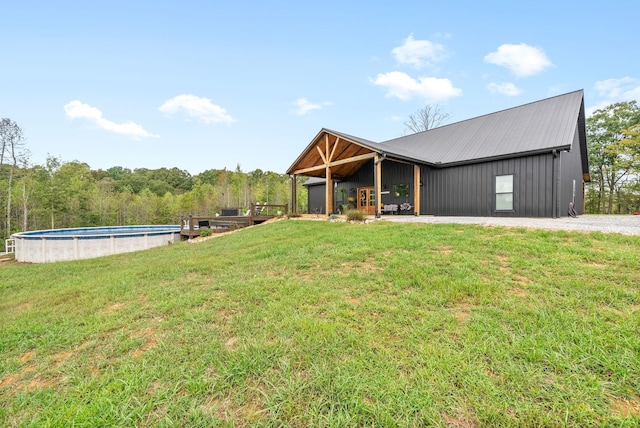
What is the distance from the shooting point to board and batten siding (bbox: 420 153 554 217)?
8.73 meters

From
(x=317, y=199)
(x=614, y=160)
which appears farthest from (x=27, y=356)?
(x=614, y=160)

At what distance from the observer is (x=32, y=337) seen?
276cm

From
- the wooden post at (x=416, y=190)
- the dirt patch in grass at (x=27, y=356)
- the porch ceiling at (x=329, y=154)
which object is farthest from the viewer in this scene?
the wooden post at (x=416, y=190)

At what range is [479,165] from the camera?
1009cm

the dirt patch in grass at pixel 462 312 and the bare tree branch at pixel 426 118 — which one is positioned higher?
the bare tree branch at pixel 426 118

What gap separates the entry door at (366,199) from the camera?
13.6 metres

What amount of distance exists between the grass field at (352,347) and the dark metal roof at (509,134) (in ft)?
20.6

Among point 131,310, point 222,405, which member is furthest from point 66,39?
point 222,405

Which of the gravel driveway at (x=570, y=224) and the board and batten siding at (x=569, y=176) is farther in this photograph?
the board and batten siding at (x=569, y=176)

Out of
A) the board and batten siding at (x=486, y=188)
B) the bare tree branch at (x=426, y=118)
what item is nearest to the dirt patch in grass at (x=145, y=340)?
the board and batten siding at (x=486, y=188)

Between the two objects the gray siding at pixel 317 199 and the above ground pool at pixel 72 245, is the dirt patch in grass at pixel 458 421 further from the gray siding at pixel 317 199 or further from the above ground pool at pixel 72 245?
the gray siding at pixel 317 199

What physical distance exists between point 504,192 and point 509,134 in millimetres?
2668

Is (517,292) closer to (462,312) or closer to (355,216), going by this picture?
(462,312)

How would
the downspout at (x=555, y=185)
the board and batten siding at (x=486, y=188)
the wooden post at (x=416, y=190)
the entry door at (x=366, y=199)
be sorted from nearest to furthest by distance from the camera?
1. the downspout at (x=555, y=185)
2. the board and batten siding at (x=486, y=188)
3. the wooden post at (x=416, y=190)
4. the entry door at (x=366, y=199)
